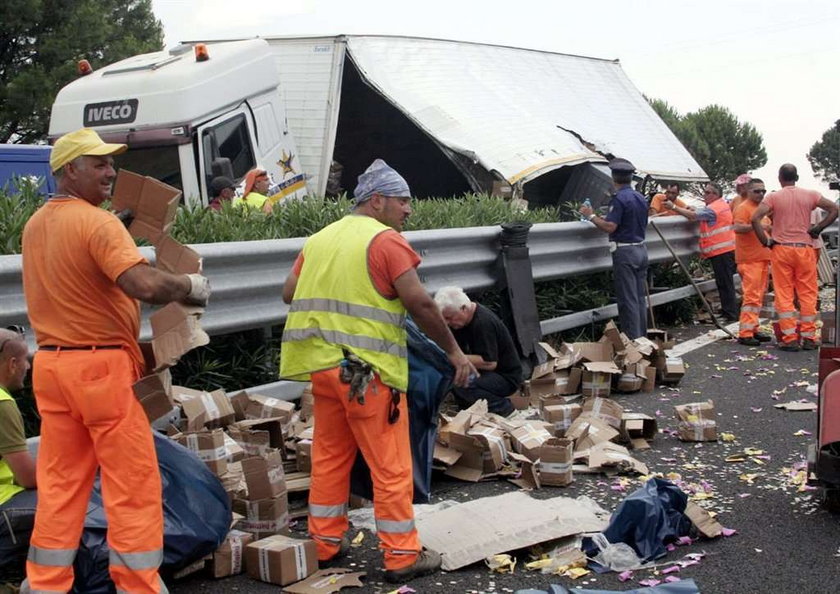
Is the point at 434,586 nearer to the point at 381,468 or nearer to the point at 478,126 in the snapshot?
the point at 381,468

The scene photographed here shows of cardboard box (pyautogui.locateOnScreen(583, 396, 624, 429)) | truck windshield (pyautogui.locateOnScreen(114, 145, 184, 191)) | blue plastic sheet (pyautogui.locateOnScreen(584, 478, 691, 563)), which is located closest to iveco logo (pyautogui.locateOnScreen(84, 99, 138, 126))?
truck windshield (pyautogui.locateOnScreen(114, 145, 184, 191))

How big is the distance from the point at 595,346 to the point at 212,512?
4.13 metres

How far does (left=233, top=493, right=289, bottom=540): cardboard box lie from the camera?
4.71m

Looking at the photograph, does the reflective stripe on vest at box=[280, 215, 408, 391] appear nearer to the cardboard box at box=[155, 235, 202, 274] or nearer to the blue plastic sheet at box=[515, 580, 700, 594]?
the cardboard box at box=[155, 235, 202, 274]

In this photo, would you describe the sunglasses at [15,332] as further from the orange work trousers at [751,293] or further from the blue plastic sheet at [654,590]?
the orange work trousers at [751,293]

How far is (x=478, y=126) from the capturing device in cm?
1281

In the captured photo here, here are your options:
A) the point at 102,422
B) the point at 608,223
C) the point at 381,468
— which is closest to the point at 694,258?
the point at 608,223

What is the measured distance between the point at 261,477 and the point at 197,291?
1.08 meters

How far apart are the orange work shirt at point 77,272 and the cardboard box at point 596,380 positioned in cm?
429

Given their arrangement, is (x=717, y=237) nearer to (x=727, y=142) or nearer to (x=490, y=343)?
(x=490, y=343)

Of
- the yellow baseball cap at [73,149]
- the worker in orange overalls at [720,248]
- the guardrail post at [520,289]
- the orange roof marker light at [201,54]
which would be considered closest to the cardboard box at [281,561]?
the yellow baseball cap at [73,149]

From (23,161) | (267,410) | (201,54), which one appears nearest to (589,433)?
(267,410)

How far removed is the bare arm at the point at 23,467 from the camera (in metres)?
4.10

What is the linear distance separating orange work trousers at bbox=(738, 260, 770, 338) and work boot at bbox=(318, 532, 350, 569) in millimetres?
6882
